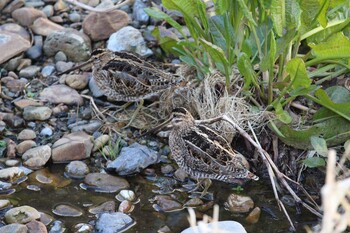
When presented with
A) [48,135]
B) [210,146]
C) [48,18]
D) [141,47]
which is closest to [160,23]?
[141,47]

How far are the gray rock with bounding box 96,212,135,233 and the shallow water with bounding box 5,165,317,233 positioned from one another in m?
0.05

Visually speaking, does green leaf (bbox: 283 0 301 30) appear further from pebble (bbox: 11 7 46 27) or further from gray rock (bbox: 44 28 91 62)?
pebble (bbox: 11 7 46 27)

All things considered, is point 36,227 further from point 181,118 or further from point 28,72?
point 28,72

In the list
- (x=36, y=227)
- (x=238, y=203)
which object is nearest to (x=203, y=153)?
A: (x=238, y=203)

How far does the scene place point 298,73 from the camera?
4.54 meters

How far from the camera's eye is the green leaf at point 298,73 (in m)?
4.46

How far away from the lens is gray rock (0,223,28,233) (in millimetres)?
4217

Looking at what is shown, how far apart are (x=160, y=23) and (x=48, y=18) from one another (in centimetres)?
117

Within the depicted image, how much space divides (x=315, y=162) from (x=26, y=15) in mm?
3475

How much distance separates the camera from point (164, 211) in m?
4.71

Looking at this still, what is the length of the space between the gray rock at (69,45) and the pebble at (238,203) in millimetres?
2329

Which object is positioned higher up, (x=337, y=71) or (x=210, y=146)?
→ (x=337, y=71)

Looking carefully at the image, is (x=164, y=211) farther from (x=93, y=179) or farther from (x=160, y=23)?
(x=160, y=23)

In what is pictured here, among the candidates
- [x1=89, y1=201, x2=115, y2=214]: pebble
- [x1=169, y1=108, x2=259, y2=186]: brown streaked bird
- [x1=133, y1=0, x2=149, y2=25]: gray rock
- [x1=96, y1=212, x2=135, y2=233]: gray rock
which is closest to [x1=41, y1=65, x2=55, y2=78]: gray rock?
[x1=133, y1=0, x2=149, y2=25]: gray rock
